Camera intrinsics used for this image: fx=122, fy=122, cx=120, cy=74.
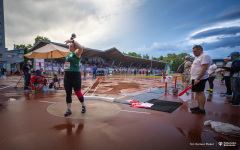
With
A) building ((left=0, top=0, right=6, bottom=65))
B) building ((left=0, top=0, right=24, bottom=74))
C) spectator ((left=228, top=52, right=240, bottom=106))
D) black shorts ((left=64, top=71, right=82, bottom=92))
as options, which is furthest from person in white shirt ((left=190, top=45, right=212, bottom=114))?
building ((left=0, top=0, right=6, bottom=65))

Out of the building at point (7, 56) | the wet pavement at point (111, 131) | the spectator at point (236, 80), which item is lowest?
the wet pavement at point (111, 131)

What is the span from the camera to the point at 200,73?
3012mm

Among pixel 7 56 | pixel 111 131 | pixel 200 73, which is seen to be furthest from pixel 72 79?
pixel 7 56

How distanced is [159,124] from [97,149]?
4.69ft

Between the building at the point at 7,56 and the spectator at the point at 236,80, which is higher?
the building at the point at 7,56

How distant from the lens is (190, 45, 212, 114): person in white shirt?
2994 mm

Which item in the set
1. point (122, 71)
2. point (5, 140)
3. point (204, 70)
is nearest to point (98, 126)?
point (5, 140)

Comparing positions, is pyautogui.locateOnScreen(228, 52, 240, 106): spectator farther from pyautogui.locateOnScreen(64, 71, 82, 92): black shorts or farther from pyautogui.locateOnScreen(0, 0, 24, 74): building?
pyautogui.locateOnScreen(0, 0, 24, 74): building

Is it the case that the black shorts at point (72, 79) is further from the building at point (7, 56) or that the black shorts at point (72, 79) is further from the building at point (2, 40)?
the building at point (2, 40)

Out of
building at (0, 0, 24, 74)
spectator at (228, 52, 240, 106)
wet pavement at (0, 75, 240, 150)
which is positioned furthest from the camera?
building at (0, 0, 24, 74)

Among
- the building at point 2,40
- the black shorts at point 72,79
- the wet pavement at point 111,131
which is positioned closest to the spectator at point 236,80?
the wet pavement at point 111,131

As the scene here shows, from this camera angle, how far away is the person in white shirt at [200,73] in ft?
9.82

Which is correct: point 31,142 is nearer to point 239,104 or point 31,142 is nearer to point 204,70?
point 204,70

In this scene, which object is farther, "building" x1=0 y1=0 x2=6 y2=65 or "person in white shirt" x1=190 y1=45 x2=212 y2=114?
"building" x1=0 y1=0 x2=6 y2=65
